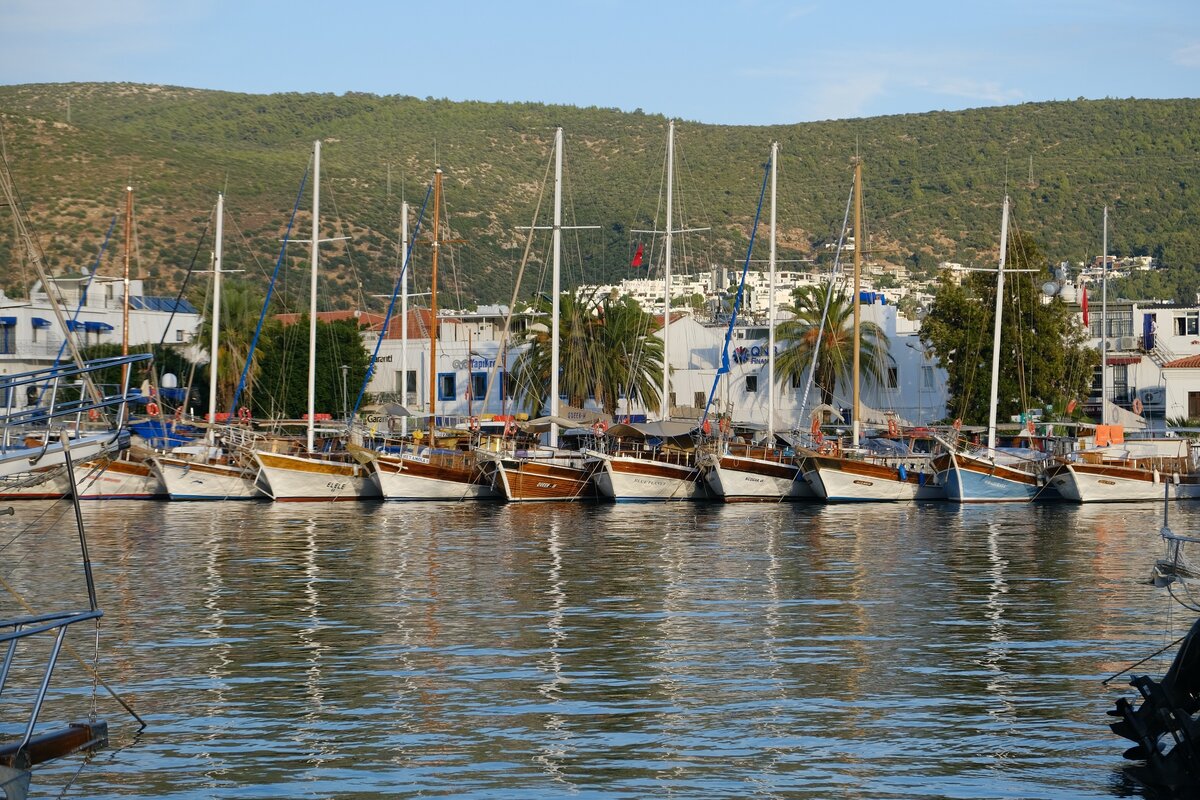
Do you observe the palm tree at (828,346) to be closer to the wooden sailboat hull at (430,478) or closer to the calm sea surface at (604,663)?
the wooden sailboat hull at (430,478)

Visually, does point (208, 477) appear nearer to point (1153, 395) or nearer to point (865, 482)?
point (865, 482)

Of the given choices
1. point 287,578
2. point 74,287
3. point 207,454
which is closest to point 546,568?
point 287,578

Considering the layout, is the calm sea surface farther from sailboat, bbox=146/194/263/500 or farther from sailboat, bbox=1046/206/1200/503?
sailboat, bbox=146/194/263/500

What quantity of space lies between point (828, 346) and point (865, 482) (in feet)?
63.2

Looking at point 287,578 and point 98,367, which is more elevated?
point 98,367

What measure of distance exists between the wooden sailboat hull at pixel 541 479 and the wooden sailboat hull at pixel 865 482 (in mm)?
7901

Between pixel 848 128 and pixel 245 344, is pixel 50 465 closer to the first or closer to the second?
pixel 245 344

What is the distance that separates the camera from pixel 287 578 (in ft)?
103

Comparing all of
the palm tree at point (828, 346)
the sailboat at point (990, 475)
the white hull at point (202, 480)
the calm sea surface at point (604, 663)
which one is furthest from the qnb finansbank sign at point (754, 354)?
the calm sea surface at point (604, 663)

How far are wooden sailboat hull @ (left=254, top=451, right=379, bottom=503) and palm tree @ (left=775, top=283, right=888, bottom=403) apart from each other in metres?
25.9

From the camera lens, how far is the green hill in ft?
414

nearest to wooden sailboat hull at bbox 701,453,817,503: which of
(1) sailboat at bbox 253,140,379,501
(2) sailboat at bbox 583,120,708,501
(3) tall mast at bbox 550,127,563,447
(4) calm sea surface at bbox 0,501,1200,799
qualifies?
(2) sailboat at bbox 583,120,708,501

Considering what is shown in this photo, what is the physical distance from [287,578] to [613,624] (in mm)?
8981

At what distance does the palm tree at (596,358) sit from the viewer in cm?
7488
